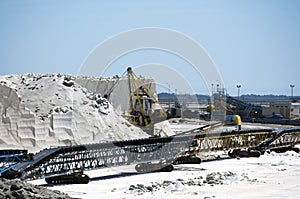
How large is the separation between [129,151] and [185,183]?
4643 mm

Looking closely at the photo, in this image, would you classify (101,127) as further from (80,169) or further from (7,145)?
(80,169)

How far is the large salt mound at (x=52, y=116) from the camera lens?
1251 inches

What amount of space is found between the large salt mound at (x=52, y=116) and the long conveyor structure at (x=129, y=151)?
6110mm

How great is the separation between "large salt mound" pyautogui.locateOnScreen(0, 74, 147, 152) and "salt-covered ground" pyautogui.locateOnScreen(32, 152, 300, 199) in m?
5.96

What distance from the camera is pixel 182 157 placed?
102ft

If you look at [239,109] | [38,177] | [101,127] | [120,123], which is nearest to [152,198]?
[38,177]

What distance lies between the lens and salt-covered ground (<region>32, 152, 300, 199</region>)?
69.1ft

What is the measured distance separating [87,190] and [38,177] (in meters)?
2.10

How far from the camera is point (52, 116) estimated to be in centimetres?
3356

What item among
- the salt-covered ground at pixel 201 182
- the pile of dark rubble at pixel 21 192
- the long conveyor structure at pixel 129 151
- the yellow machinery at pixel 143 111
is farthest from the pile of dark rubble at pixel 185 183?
the yellow machinery at pixel 143 111

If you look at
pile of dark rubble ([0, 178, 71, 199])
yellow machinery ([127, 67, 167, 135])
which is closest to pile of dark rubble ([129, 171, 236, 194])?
pile of dark rubble ([0, 178, 71, 199])

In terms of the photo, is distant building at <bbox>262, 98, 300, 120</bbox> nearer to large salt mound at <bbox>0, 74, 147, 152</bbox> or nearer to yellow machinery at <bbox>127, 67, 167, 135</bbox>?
yellow machinery at <bbox>127, 67, 167, 135</bbox>

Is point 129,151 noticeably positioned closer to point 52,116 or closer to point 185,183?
point 185,183

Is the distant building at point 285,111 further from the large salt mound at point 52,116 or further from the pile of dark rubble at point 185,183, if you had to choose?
the pile of dark rubble at point 185,183
